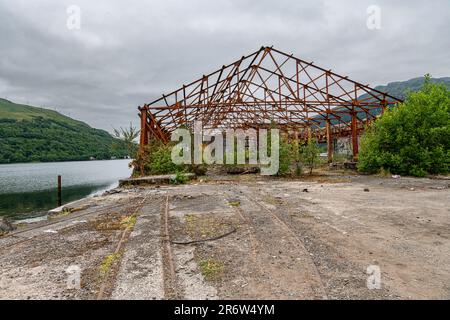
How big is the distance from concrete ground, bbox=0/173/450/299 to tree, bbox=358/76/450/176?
8.98 metres

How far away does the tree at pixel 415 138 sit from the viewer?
16203 mm

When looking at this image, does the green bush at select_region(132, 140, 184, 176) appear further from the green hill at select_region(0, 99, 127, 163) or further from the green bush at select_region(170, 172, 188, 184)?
the green hill at select_region(0, 99, 127, 163)

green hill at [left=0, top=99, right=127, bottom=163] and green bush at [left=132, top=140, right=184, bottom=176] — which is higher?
green hill at [left=0, top=99, right=127, bottom=163]

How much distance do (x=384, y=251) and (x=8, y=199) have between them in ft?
93.1

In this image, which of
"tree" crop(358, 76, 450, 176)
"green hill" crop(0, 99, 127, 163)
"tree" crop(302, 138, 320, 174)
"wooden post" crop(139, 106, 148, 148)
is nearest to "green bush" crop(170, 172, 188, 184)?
"wooden post" crop(139, 106, 148, 148)

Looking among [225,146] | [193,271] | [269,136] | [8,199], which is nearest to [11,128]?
[8,199]

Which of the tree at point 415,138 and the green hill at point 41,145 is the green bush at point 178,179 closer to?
the tree at point 415,138

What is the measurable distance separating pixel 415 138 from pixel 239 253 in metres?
16.0

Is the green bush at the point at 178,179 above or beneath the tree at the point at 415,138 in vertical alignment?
beneath

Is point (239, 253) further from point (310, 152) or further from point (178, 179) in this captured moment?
point (310, 152)

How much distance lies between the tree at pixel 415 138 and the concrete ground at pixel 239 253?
354 inches

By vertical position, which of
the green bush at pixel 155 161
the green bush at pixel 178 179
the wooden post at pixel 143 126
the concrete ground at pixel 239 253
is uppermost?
the wooden post at pixel 143 126

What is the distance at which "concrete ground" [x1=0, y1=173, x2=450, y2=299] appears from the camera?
3457 millimetres

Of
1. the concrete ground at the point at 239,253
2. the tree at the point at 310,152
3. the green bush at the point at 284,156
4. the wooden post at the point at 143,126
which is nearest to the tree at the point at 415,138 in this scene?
the tree at the point at 310,152
